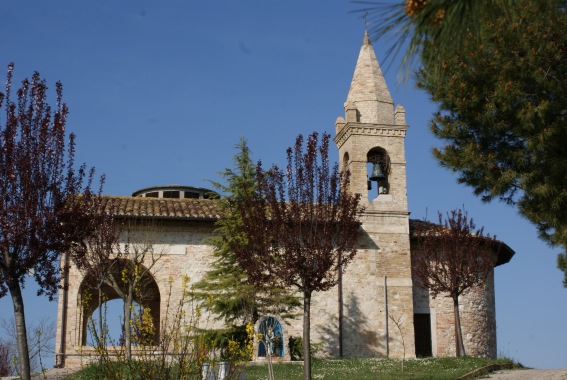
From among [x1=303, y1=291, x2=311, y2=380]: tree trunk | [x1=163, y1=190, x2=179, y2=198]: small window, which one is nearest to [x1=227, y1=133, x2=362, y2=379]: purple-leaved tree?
[x1=303, y1=291, x2=311, y2=380]: tree trunk

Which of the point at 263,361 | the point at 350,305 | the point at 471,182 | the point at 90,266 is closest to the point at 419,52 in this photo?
the point at 471,182

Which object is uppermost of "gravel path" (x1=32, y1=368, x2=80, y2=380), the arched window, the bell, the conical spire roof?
the conical spire roof

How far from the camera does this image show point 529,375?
18781 millimetres

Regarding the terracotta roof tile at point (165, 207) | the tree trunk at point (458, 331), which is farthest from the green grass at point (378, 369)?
the terracotta roof tile at point (165, 207)

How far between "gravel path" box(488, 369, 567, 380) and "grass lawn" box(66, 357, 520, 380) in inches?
24.4

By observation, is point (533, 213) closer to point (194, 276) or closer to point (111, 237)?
point (111, 237)

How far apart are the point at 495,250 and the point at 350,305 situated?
6627 mm

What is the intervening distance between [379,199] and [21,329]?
1703cm

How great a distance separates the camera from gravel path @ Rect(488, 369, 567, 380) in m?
18.0

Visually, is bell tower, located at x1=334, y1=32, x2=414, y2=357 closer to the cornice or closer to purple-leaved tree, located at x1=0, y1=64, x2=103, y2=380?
the cornice

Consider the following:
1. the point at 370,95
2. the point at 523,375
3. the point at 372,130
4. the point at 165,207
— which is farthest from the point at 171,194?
the point at 523,375

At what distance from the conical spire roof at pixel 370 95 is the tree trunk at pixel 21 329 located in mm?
16966

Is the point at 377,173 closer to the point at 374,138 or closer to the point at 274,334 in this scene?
the point at 374,138

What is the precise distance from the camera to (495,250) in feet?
93.2
